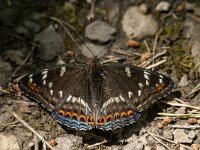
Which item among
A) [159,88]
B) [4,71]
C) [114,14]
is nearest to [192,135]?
[159,88]

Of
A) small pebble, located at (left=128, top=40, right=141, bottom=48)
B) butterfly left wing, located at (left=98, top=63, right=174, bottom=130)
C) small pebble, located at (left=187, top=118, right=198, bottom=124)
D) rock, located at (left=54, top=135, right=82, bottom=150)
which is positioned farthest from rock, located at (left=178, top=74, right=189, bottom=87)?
rock, located at (left=54, top=135, right=82, bottom=150)

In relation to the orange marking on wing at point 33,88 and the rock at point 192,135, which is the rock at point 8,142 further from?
the rock at point 192,135

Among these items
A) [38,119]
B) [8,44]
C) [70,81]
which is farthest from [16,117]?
[8,44]

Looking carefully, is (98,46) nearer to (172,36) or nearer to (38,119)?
(172,36)

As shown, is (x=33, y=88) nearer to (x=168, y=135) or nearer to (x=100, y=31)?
(x=100, y=31)

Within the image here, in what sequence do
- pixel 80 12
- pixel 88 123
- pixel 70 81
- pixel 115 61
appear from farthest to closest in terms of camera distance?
pixel 80 12, pixel 115 61, pixel 70 81, pixel 88 123
